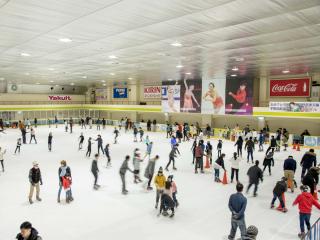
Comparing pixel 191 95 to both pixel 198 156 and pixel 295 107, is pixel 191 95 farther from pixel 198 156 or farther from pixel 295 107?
pixel 198 156

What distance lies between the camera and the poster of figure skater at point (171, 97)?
1236 inches

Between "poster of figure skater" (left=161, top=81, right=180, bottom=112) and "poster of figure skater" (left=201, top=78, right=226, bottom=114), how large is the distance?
3.57 metres

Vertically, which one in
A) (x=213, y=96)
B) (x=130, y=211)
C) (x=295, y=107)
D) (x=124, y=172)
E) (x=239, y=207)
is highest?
(x=213, y=96)

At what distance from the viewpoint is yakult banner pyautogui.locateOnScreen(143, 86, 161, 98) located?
36428 millimetres

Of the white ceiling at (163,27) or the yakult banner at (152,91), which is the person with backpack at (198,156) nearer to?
the white ceiling at (163,27)

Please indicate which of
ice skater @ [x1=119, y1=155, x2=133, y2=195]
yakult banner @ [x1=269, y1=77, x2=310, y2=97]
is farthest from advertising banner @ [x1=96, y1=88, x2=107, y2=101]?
ice skater @ [x1=119, y1=155, x2=133, y2=195]

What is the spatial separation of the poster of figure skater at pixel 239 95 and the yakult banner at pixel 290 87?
2524 mm

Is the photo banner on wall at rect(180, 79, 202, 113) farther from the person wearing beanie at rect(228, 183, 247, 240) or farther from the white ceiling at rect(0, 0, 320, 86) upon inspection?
the person wearing beanie at rect(228, 183, 247, 240)

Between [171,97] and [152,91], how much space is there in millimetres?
5828

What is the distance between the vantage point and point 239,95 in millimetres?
26422

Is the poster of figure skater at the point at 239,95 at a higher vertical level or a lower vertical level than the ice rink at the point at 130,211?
higher

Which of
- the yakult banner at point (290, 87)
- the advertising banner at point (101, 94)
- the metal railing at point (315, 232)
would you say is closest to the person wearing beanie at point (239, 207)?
the metal railing at point (315, 232)

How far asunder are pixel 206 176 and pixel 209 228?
219 inches

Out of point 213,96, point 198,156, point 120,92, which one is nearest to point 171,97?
point 213,96
